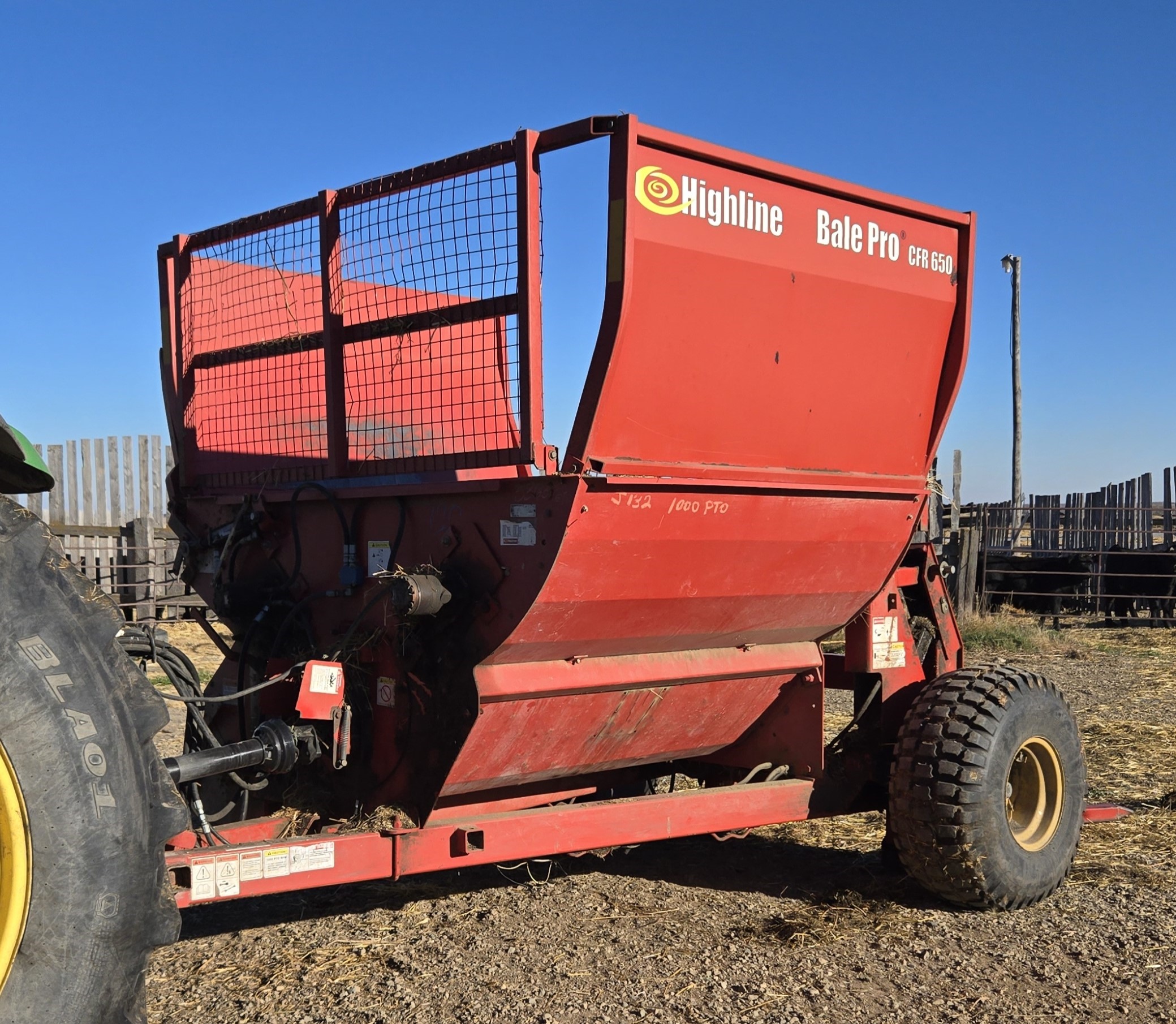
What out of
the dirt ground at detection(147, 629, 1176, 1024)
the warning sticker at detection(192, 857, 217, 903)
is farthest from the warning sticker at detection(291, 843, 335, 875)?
the dirt ground at detection(147, 629, 1176, 1024)

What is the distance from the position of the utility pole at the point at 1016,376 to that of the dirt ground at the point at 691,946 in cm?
2070

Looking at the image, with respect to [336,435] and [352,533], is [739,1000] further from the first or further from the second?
[336,435]

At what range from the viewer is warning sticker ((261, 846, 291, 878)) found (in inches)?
153

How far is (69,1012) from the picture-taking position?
8.31 feet

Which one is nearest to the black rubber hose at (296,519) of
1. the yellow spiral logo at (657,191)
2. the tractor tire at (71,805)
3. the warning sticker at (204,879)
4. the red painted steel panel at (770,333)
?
the red painted steel panel at (770,333)

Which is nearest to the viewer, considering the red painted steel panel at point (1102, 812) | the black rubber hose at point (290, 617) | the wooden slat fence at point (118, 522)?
the black rubber hose at point (290, 617)

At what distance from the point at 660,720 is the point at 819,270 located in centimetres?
191

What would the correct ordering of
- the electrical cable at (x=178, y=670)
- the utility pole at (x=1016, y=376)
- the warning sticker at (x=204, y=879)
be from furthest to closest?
the utility pole at (x=1016, y=376) < the electrical cable at (x=178, y=670) < the warning sticker at (x=204, y=879)

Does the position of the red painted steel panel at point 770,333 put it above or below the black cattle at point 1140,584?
above

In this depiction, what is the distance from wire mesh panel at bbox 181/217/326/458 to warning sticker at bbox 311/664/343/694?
4.15ft

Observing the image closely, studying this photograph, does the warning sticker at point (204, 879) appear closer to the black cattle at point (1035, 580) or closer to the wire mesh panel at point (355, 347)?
the wire mesh panel at point (355, 347)

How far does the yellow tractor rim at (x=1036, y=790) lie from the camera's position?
5.44 metres

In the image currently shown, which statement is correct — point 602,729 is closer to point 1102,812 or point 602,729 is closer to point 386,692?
point 386,692

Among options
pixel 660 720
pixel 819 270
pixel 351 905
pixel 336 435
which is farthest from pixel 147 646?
pixel 819 270
